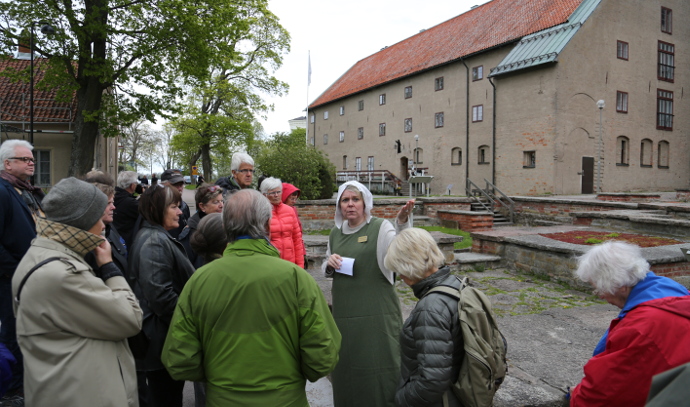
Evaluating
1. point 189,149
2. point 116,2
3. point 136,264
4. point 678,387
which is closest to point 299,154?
point 116,2

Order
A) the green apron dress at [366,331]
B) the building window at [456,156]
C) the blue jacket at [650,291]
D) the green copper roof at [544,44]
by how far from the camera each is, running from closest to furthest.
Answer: the blue jacket at [650,291]
the green apron dress at [366,331]
the green copper roof at [544,44]
the building window at [456,156]

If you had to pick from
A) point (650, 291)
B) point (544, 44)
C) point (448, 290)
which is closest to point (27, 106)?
point (448, 290)

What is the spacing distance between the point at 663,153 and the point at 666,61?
17.2ft

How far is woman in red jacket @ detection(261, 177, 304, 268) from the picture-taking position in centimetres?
468

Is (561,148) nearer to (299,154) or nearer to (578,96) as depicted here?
(578,96)

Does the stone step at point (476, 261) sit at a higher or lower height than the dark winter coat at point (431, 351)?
lower

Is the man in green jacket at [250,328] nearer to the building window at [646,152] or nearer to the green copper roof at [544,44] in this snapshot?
the green copper roof at [544,44]

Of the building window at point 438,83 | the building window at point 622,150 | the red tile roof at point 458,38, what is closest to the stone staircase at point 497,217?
the building window at point 622,150

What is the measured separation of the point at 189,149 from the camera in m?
35.6

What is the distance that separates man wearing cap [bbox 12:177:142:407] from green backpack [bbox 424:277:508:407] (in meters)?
1.59

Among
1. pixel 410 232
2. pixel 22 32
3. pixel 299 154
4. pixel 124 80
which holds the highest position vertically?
pixel 22 32

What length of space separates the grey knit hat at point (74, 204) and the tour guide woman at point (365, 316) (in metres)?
1.55

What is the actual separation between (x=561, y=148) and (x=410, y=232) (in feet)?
74.5

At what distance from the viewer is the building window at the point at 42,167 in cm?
2017
